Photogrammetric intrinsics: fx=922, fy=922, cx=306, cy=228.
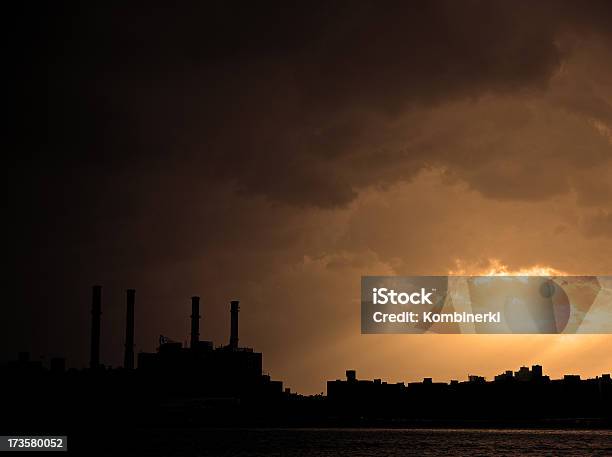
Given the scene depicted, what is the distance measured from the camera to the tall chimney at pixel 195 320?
554 ft

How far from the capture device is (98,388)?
17625 cm

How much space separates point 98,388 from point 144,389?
9.36 metres

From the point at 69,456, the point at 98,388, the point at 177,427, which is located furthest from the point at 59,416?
the point at 69,456

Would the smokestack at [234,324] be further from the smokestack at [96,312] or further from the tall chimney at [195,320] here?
the smokestack at [96,312]

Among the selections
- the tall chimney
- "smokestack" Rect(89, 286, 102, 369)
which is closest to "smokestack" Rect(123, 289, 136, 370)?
"smokestack" Rect(89, 286, 102, 369)

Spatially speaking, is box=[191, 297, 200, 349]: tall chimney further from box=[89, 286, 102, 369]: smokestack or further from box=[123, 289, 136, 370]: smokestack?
box=[89, 286, 102, 369]: smokestack

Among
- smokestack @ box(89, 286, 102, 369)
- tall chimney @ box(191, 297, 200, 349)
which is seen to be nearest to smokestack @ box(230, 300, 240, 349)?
tall chimney @ box(191, 297, 200, 349)

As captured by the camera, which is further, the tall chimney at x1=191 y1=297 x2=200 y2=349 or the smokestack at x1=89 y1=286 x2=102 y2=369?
the tall chimney at x1=191 y1=297 x2=200 y2=349

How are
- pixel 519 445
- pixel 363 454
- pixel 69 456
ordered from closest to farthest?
pixel 69 456 → pixel 363 454 → pixel 519 445

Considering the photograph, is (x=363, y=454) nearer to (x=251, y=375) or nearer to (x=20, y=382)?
(x=251, y=375)

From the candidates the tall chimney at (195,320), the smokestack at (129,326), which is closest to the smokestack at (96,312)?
the smokestack at (129,326)

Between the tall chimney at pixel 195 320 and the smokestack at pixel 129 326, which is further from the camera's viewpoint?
the tall chimney at pixel 195 320

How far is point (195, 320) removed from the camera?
17012 centimetres

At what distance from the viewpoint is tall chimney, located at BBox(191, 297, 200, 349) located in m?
169
